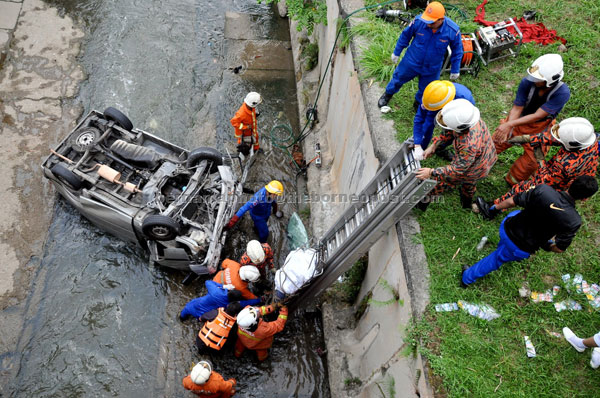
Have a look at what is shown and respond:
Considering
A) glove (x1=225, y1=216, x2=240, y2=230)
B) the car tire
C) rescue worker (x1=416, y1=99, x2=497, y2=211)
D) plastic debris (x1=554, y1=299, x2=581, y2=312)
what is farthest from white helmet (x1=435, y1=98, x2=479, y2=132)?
the car tire

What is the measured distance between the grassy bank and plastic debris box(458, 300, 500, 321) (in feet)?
0.17

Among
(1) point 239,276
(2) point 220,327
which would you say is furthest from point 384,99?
(2) point 220,327

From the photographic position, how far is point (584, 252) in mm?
4566

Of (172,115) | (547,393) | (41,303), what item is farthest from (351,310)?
(172,115)

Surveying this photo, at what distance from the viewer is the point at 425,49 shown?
193 inches

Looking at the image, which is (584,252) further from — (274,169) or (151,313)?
(151,313)

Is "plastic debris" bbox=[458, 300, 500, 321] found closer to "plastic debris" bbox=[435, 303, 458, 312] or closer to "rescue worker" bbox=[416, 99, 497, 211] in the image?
"plastic debris" bbox=[435, 303, 458, 312]

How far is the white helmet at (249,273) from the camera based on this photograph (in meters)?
4.82

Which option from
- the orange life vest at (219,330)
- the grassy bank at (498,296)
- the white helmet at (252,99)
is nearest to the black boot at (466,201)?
the grassy bank at (498,296)

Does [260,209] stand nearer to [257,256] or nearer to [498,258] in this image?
[257,256]

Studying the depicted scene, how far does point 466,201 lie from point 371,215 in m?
1.30

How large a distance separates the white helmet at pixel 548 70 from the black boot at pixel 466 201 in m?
1.45

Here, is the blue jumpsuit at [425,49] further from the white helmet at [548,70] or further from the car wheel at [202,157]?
the car wheel at [202,157]

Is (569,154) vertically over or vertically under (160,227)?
over
